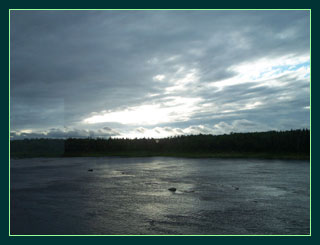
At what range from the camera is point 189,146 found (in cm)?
10069

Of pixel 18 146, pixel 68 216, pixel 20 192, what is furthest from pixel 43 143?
pixel 68 216

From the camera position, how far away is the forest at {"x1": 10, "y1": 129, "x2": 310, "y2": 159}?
3063 inches

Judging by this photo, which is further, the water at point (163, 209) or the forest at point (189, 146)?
the forest at point (189, 146)

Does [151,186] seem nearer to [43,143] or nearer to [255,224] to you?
[255,224]

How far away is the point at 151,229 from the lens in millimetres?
13852

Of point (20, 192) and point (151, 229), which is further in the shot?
point (20, 192)

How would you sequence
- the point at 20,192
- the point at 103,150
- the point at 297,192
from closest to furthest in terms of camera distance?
the point at 297,192 < the point at 20,192 < the point at 103,150

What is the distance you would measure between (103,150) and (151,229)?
99.2 meters

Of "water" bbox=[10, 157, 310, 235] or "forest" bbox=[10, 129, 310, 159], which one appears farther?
"forest" bbox=[10, 129, 310, 159]

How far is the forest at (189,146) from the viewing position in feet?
255

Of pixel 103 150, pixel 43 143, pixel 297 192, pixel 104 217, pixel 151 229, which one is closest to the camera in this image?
pixel 151 229

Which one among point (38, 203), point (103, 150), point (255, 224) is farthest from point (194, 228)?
point (103, 150)

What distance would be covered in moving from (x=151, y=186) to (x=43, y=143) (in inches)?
4083

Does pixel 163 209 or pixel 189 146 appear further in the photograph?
pixel 189 146
